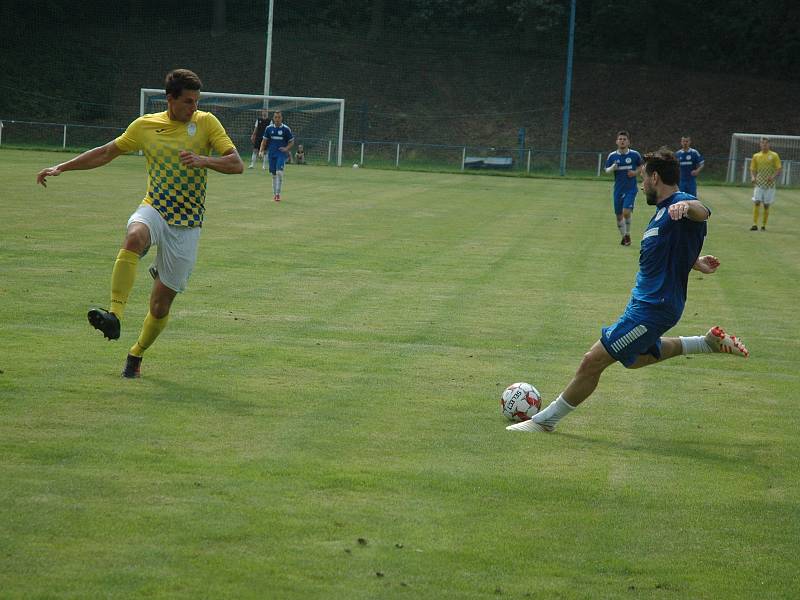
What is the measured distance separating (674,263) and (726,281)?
30.9 ft

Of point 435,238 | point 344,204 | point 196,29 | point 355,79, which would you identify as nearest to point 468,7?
point 355,79

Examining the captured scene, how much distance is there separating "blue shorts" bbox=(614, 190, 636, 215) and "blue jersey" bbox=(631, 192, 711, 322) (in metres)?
13.9

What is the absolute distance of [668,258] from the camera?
7402mm

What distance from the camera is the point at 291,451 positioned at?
6535mm

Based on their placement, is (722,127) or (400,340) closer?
(400,340)

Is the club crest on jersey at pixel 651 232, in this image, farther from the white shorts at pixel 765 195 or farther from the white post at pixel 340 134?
the white post at pixel 340 134

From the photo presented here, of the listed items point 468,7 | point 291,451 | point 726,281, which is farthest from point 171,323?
point 468,7

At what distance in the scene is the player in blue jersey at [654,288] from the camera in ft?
23.9

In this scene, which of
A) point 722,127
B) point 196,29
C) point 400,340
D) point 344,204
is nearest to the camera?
point 400,340

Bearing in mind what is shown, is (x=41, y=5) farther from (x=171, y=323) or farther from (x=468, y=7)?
(x=171, y=323)

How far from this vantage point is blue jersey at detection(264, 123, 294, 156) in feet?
91.9

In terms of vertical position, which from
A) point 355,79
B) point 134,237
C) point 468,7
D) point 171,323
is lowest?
point 171,323

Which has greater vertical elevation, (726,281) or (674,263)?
(674,263)

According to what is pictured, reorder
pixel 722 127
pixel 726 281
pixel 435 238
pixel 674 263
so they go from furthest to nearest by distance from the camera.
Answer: pixel 722 127
pixel 435 238
pixel 726 281
pixel 674 263
